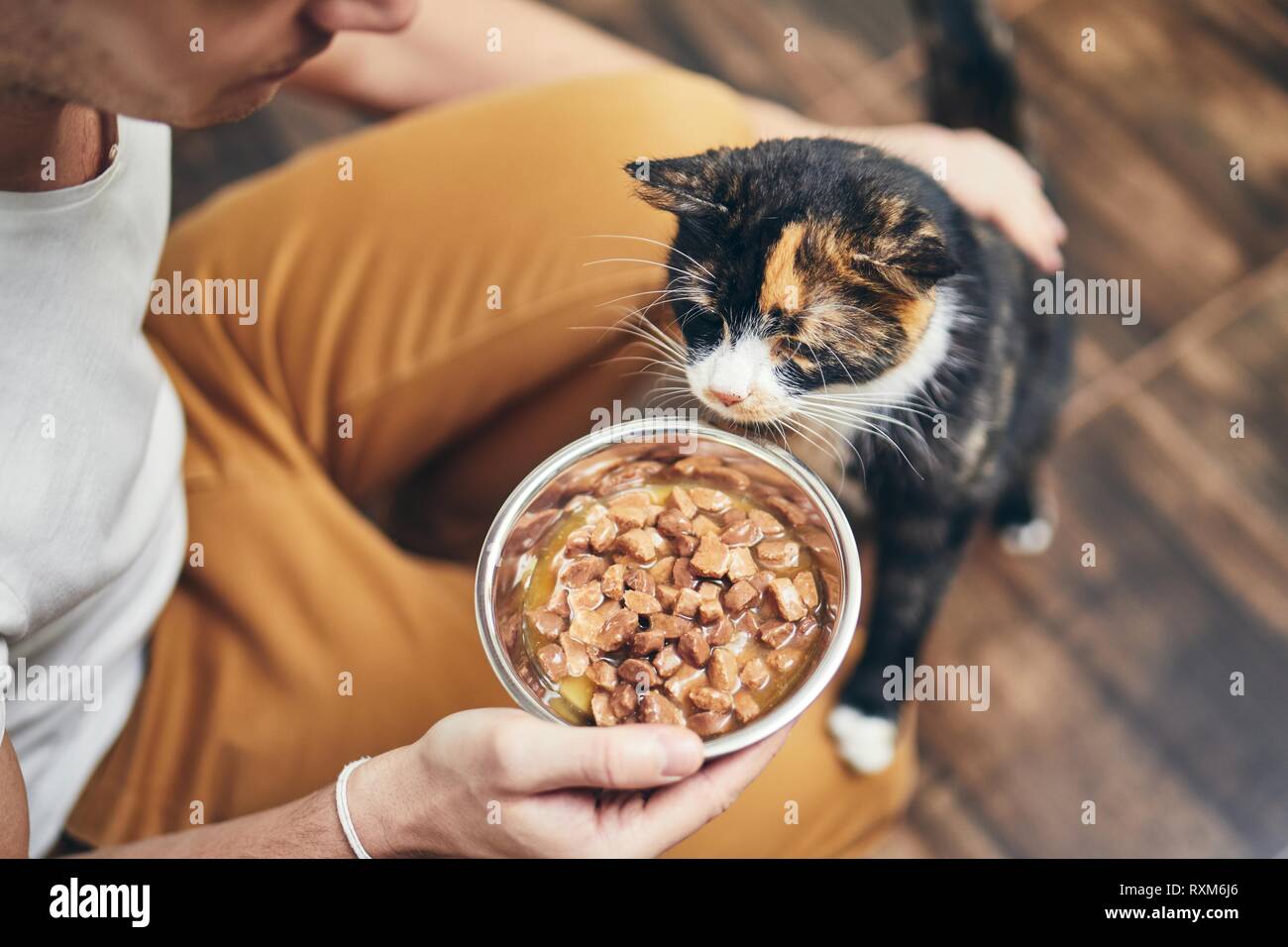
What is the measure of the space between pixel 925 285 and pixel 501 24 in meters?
0.55

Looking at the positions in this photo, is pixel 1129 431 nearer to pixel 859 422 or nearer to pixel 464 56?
pixel 859 422

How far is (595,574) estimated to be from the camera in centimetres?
55

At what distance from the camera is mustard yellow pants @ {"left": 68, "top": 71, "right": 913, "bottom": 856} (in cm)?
72

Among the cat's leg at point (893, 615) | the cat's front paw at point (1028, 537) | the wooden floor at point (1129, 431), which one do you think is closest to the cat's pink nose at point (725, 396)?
the cat's leg at point (893, 615)

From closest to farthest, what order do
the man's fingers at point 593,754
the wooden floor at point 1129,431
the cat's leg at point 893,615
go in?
1. the man's fingers at point 593,754
2. the cat's leg at point 893,615
3. the wooden floor at point 1129,431

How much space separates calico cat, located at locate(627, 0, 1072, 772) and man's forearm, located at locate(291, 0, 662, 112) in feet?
1.18

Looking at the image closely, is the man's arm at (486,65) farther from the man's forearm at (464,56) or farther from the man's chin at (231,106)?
the man's chin at (231,106)

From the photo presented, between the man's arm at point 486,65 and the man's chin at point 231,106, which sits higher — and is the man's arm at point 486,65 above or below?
above

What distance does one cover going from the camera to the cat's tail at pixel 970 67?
2.97ft

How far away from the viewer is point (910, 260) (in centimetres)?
56

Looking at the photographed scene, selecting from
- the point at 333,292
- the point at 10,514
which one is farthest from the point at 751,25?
the point at 10,514

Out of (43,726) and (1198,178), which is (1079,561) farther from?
(43,726)

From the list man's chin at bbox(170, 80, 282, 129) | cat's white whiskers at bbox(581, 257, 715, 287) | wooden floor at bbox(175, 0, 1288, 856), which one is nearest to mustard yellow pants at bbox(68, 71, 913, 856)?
cat's white whiskers at bbox(581, 257, 715, 287)

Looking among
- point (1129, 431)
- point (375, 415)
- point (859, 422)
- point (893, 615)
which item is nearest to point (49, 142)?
point (375, 415)
